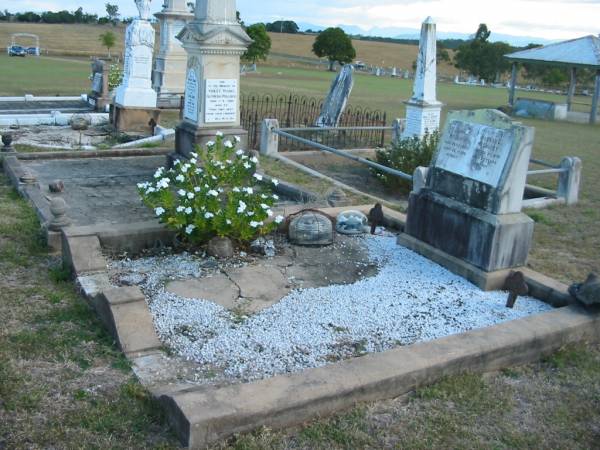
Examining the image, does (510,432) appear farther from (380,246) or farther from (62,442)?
(380,246)

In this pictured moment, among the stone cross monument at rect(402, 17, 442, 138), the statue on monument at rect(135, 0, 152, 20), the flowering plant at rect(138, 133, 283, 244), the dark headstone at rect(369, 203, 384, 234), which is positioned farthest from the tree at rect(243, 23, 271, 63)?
the flowering plant at rect(138, 133, 283, 244)

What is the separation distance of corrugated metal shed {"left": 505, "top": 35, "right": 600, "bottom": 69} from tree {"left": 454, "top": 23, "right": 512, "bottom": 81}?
1033 inches

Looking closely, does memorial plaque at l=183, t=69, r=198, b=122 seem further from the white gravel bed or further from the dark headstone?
the white gravel bed

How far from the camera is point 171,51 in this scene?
803 inches

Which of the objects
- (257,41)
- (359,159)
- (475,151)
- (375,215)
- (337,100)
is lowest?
(375,215)

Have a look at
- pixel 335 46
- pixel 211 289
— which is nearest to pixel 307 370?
pixel 211 289

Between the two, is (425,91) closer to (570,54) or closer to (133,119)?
(133,119)

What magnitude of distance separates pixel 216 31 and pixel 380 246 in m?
4.11

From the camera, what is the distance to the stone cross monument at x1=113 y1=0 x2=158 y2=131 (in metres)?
14.9

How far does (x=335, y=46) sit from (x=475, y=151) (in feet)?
174

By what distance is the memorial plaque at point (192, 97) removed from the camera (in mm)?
9322

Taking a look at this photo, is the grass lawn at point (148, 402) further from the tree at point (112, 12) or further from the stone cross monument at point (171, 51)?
the tree at point (112, 12)

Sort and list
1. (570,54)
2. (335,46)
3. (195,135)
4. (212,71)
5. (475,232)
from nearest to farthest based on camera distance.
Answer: (475,232) < (212,71) < (195,135) < (570,54) < (335,46)

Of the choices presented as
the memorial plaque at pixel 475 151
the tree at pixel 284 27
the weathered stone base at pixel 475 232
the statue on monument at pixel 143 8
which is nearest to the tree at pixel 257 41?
the statue on monument at pixel 143 8
